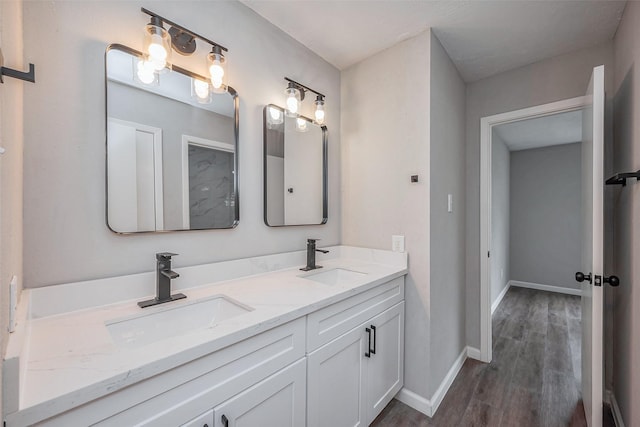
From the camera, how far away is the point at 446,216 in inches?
78.7

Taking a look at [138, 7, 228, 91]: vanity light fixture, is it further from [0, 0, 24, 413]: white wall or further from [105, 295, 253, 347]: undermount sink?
[105, 295, 253, 347]: undermount sink

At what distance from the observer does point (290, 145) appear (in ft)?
6.10

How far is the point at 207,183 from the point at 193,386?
92 centimetres

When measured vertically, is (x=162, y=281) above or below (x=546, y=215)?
below

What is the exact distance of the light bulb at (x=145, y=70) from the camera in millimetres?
1182

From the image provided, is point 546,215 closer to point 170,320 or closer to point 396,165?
point 396,165

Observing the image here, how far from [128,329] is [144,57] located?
1.12 metres

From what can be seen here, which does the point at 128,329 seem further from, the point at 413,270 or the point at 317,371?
the point at 413,270

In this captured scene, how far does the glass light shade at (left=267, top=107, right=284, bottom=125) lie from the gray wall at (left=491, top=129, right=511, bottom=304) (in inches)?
114

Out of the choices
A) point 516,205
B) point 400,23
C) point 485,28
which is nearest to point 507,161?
point 516,205

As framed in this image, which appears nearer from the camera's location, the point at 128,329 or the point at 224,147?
the point at 128,329

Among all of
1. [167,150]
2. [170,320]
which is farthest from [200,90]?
[170,320]

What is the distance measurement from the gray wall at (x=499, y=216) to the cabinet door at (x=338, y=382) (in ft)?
9.39

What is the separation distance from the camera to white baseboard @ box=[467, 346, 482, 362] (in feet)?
7.84
